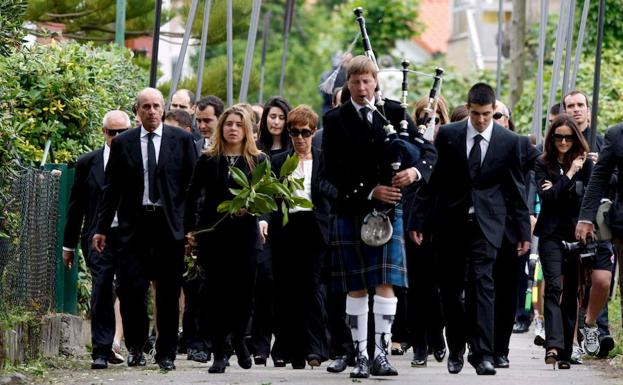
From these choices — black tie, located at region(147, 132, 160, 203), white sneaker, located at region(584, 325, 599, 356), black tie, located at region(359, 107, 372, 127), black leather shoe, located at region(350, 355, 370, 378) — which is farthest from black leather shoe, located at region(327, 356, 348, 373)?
white sneaker, located at region(584, 325, 599, 356)

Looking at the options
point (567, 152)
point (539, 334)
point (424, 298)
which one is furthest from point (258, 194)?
point (539, 334)

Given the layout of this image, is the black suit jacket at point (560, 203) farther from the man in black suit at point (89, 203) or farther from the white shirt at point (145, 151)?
the man in black suit at point (89, 203)

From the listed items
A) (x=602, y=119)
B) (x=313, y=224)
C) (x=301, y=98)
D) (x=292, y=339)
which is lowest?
(x=292, y=339)

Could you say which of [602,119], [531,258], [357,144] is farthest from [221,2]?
[357,144]

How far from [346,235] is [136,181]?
188 cm

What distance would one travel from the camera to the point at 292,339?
1428cm

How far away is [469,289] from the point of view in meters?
13.2

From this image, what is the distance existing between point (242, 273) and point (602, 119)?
11.9 m

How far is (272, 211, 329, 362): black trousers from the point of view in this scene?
14234 millimetres

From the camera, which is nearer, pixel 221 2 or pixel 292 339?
pixel 292 339

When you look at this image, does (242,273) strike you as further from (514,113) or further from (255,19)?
(514,113)

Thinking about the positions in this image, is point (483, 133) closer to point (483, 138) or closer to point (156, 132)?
point (483, 138)

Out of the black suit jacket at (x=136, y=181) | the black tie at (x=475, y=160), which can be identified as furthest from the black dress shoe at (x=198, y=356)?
the black tie at (x=475, y=160)

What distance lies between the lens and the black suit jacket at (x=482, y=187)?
1321cm
